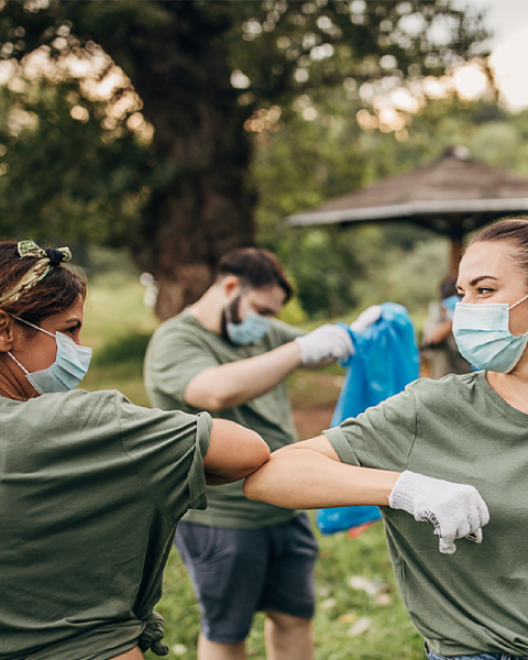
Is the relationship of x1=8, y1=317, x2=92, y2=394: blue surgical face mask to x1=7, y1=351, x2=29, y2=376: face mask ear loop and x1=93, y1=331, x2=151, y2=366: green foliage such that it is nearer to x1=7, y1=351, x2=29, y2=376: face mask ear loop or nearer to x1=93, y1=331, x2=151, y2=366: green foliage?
x1=7, y1=351, x2=29, y2=376: face mask ear loop

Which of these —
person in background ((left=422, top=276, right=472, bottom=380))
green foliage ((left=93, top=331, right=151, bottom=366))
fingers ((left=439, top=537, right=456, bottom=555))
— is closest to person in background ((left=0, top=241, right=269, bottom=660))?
fingers ((left=439, top=537, right=456, bottom=555))

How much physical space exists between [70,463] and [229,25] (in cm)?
780

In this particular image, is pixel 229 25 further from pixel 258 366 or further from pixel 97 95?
pixel 258 366

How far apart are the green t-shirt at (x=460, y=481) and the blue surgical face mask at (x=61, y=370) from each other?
671mm

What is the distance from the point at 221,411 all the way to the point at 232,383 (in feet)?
0.77

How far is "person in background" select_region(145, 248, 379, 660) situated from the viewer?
7.10ft

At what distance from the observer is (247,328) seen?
244 centimetres

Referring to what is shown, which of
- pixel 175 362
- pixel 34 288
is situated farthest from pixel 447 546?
pixel 175 362

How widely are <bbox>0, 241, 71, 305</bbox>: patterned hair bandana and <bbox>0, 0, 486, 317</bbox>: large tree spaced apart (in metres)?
6.24

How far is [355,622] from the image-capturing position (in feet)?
10.7

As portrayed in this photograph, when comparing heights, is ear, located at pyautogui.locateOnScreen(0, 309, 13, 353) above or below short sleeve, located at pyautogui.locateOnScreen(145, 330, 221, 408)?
above

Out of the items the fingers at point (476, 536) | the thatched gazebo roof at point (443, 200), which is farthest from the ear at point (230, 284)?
the thatched gazebo roof at point (443, 200)

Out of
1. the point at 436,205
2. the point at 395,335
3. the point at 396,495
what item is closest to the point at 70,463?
the point at 396,495

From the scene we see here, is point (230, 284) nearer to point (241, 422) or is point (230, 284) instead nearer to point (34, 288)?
point (241, 422)
